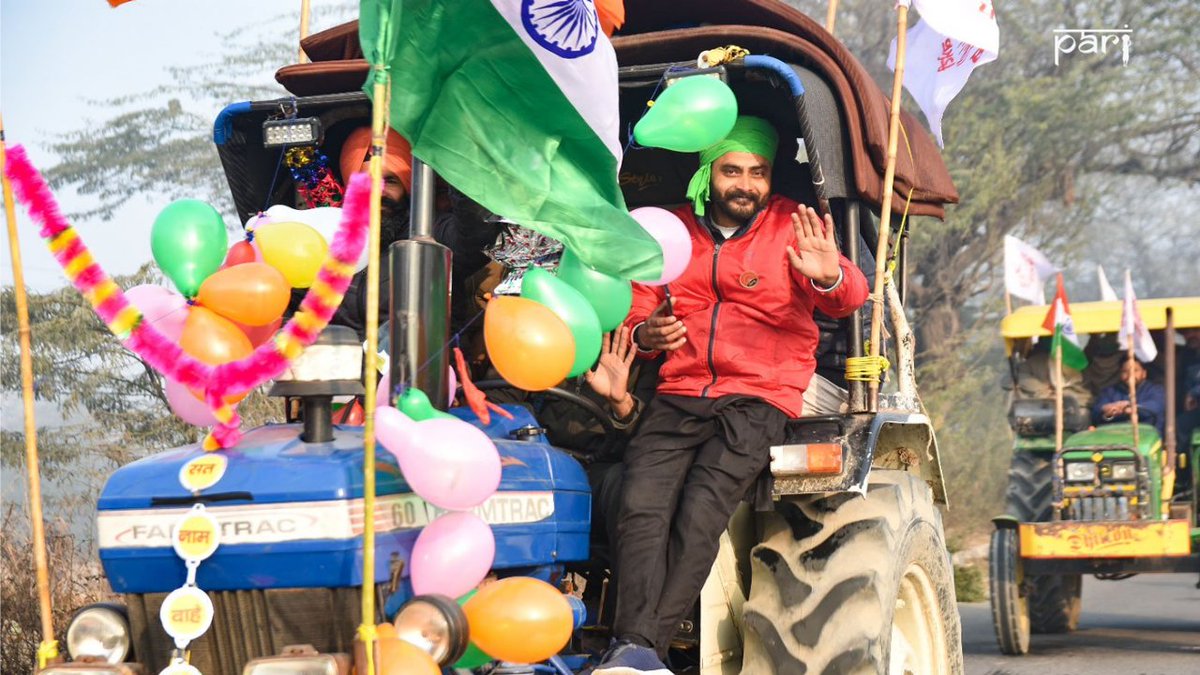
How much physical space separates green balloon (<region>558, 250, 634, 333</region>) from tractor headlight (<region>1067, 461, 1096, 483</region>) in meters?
7.54

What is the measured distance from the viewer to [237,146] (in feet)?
19.5

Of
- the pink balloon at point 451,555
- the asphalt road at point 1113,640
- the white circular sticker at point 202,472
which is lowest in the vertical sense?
the asphalt road at point 1113,640

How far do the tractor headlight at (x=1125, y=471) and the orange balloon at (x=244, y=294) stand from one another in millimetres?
8749

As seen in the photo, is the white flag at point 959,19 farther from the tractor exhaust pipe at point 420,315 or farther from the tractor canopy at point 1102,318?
the tractor canopy at point 1102,318

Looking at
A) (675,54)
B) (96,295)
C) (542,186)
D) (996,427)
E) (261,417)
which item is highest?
(675,54)

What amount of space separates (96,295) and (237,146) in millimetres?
1998

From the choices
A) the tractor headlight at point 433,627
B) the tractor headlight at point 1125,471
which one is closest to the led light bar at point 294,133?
the tractor headlight at point 433,627

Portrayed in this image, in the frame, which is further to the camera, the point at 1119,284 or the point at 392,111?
the point at 1119,284

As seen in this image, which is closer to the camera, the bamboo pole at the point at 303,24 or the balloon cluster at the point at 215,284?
the balloon cluster at the point at 215,284

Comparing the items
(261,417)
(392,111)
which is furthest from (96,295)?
(261,417)

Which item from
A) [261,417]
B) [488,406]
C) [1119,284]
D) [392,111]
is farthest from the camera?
[1119,284]

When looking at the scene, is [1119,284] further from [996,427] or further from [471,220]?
[471,220]

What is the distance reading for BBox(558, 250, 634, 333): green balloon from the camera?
193 inches

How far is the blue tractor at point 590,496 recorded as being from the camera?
12.6 feet
